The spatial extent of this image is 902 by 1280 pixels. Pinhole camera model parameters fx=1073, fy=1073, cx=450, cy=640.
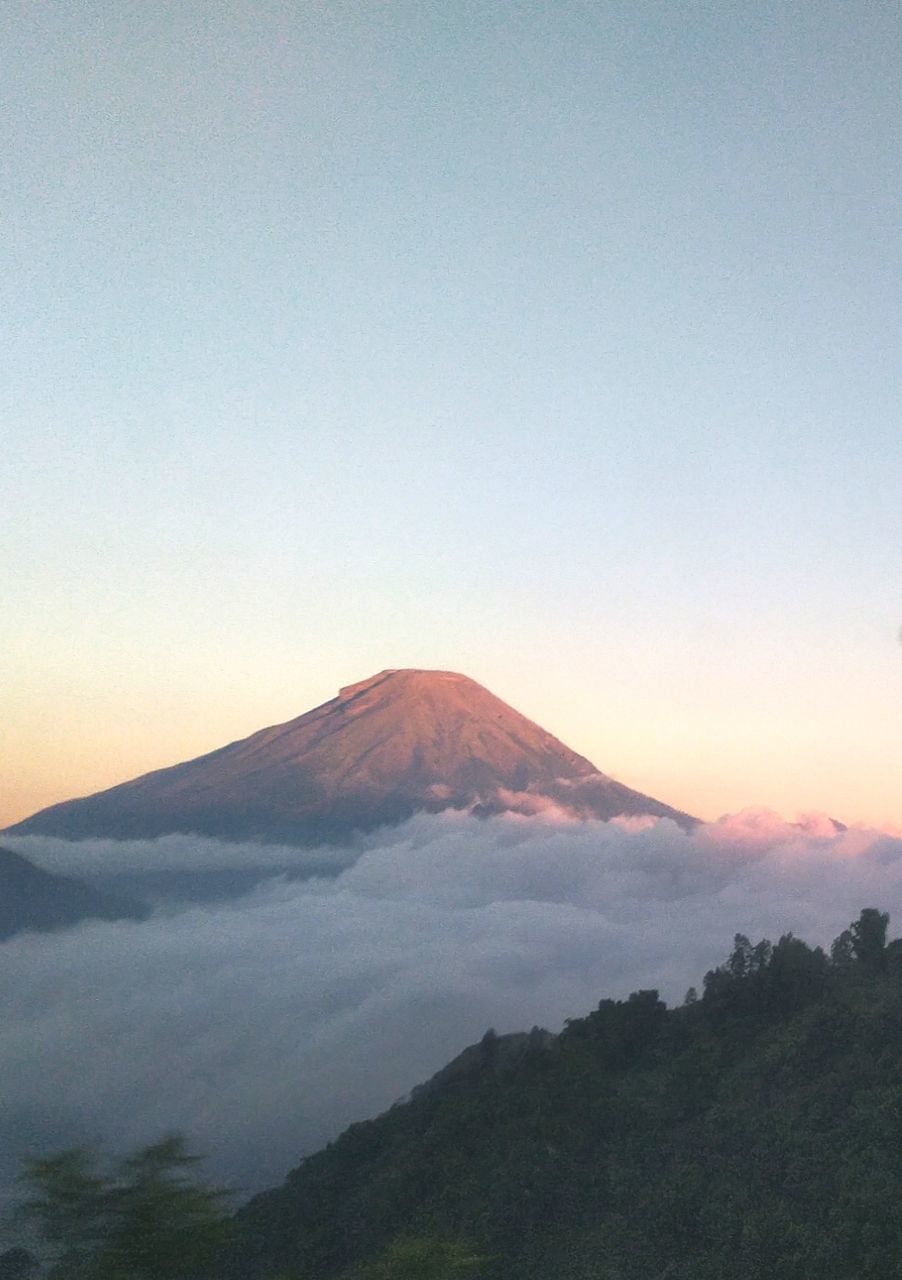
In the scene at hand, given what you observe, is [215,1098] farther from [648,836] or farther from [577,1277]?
[648,836]

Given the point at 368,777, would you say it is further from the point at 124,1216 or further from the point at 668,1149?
the point at 124,1216

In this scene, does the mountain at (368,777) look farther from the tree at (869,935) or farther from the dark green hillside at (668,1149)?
the tree at (869,935)

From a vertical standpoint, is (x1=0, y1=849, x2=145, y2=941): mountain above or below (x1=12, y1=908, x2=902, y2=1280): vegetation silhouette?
above

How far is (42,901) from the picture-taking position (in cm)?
11862

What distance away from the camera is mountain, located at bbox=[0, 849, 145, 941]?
11462 centimetres

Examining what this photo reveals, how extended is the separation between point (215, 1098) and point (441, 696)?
84.9m

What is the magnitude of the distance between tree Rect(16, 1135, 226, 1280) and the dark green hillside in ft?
27.9

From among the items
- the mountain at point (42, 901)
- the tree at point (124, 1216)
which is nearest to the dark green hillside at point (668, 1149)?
the tree at point (124, 1216)

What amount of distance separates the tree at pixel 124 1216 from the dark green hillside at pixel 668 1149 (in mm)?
8498

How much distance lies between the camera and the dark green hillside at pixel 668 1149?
65.2 feet

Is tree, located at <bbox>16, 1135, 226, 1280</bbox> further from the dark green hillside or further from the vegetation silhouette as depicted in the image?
the dark green hillside

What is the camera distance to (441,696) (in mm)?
149500

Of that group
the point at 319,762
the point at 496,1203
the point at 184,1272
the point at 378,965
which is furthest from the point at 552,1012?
the point at 184,1272

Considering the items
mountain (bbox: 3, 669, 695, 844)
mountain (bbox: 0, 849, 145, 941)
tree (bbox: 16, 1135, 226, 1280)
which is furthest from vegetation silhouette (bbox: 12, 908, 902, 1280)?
mountain (bbox: 3, 669, 695, 844)
